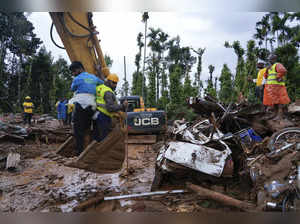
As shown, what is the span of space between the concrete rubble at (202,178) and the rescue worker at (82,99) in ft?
1.42

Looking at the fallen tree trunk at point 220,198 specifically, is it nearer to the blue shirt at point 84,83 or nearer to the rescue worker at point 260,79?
the blue shirt at point 84,83

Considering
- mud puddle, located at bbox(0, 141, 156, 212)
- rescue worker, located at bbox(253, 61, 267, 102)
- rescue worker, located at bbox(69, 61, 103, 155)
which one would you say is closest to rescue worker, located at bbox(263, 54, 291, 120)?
rescue worker, located at bbox(253, 61, 267, 102)

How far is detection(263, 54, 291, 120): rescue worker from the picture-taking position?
3752 millimetres

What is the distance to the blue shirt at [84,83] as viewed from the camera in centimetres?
244

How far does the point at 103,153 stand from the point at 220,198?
1304 mm

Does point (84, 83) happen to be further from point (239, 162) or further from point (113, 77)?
point (239, 162)

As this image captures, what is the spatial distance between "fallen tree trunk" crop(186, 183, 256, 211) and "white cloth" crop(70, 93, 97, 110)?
1.47 metres

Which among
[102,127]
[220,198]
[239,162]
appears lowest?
[220,198]

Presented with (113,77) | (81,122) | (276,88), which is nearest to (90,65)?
(113,77)

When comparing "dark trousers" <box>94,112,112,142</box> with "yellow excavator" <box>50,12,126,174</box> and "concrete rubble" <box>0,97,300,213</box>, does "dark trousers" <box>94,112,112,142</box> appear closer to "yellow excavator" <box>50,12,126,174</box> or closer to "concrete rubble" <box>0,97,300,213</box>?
"yellow excavator" <box>50,12,126,174</box>

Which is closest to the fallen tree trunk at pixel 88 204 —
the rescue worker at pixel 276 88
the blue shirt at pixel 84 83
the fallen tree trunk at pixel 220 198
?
the fallen tree trunk at pixel 220 198

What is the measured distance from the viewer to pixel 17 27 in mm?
2826

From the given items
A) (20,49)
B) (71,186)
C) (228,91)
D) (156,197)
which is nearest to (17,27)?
(20,49)

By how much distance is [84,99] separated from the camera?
2.51m
